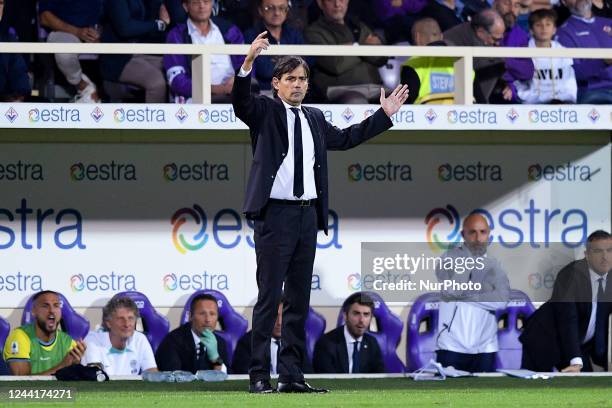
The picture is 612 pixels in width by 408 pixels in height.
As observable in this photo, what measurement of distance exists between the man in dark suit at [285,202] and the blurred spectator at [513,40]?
14.9ft

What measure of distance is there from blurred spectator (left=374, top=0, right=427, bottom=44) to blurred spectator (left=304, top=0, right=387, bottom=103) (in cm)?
28

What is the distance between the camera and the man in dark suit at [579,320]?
11828 mm

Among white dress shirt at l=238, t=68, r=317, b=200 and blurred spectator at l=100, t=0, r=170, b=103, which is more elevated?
blurred spectator at l=100, t=0, r=170, b=103

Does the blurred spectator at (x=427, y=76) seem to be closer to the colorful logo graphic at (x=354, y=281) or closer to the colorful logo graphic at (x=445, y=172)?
the colorful logo graphic at (x=445, y=172)

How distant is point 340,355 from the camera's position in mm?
11797

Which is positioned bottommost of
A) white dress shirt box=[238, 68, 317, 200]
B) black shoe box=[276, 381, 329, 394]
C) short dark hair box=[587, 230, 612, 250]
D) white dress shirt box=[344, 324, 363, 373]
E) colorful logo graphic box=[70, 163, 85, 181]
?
black shoe box=[276, 381, 329, 394]

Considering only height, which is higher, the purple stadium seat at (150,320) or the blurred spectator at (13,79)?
the blurred spectator at (13,79)

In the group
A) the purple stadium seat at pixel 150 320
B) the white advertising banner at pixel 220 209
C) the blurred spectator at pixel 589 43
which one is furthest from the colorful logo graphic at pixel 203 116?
the blurred spectator at pixel 589 43

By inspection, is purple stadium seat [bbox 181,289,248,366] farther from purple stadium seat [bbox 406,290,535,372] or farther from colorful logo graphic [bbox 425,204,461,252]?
colorful logo graphic [bbox 425,204,461,252]

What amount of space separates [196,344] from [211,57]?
2.40m

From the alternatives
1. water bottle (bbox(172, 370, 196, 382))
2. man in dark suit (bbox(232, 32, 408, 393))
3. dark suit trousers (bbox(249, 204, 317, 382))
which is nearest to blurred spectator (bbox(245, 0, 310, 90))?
water bottle (bbox(172, 370, 196, 382))

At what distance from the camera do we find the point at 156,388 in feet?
31.0

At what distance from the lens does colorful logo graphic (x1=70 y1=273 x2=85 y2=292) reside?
12.0m

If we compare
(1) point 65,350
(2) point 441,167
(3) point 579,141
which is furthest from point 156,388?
(3) point 579,141
